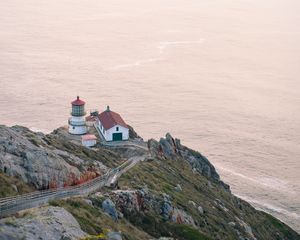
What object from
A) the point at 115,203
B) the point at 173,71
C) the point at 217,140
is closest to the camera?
the point at 115,203

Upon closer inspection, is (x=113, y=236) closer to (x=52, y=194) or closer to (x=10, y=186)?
(x=52, y=194)

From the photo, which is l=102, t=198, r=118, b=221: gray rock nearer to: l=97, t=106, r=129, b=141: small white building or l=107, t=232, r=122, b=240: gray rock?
l=107, t=232, r=122, b=240: gray rock

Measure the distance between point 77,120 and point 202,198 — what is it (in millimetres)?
19997

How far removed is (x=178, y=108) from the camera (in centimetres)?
11338

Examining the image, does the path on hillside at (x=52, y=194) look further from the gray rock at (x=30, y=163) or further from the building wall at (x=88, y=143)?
the building wall at (x=88, y=143)

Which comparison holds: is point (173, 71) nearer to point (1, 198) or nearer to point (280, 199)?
point (280, 199)

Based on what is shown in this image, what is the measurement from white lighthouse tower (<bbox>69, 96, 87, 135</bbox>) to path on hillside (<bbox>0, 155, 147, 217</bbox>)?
58.2 feet

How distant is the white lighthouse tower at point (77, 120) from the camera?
6328 centimetres

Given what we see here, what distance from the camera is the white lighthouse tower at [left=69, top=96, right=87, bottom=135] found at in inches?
2491

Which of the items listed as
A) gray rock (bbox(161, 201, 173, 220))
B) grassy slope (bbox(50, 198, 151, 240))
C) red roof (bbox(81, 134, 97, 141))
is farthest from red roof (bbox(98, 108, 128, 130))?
grassy slope (bbox(50, 198, 151, 240))

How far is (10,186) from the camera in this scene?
99.4ft

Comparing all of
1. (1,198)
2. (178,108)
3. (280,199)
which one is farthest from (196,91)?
(1,198)

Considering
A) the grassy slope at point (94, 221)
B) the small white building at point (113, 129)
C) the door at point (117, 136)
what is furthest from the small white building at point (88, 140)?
the grassy slope at point (94, 221)

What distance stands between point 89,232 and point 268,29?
582 feet
